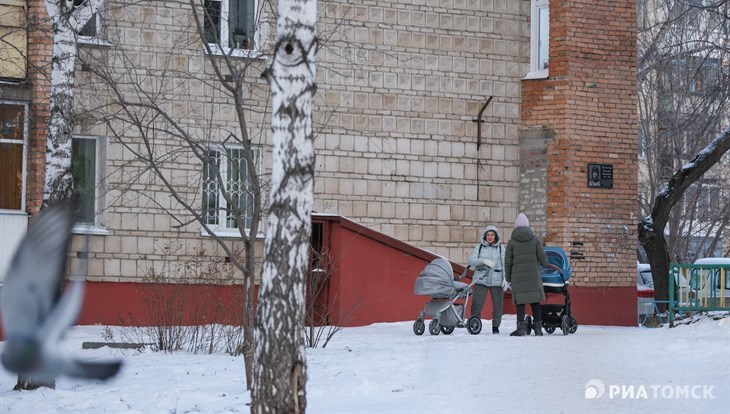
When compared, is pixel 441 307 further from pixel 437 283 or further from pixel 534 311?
pixel 534 311

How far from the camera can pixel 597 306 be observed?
21.9m

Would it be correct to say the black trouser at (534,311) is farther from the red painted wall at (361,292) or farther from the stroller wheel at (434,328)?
the red painted wall at (361,292)

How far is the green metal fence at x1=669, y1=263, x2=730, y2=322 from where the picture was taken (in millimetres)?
19672

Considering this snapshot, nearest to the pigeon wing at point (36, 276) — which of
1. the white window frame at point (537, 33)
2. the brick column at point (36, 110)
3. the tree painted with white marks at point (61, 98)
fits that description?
the tree painted with white marks at point (61, 98)

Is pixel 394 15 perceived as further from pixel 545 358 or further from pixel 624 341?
pixel 545 358

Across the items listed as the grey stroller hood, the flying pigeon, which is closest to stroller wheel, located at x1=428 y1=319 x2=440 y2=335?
the grey stroller hood

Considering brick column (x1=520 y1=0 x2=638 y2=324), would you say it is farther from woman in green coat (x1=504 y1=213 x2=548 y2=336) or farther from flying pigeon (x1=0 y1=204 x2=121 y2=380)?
flying pigeon (x1=0 y1=204 x2=121 y2=380)

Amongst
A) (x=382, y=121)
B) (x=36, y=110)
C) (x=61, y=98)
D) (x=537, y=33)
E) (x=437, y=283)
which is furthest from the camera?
(x=537, y=33)

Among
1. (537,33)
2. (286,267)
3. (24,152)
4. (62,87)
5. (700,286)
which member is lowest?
(700,286)

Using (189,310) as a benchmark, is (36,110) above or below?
above

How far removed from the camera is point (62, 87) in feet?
40.7

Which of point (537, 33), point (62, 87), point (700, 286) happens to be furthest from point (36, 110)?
point (700, 286)

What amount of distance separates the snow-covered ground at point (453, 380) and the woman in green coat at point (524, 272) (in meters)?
1.15
